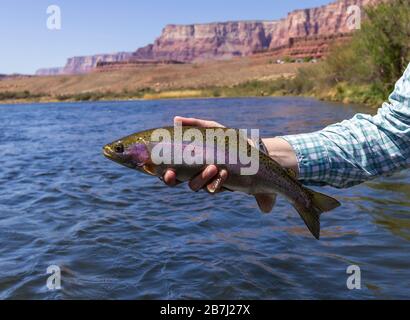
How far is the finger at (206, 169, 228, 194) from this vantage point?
2.98 metres

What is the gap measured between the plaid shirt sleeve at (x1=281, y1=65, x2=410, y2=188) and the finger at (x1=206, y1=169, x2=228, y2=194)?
17.4 inches

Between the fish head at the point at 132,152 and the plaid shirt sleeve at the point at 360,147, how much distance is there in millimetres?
899

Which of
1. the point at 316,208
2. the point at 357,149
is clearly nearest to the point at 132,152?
the point at 316,208

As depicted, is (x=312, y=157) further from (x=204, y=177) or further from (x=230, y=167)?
(x=204, y=177)

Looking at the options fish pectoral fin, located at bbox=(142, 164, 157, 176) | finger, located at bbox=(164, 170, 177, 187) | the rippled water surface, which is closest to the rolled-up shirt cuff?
finger, located at bbox=(164, 170, 177, 187)

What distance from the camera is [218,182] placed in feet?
9.80

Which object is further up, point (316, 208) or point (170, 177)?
point (170, 177)

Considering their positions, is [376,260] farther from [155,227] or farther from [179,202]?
[179,202]

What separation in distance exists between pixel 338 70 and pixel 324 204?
5766cm

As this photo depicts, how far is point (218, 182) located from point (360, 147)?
834 millimetres

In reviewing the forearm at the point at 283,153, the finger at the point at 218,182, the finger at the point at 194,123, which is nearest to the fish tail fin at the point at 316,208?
the forearm at the point at 283,153

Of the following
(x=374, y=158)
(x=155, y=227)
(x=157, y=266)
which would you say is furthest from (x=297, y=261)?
(x=374, y=158)

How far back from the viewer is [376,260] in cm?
645

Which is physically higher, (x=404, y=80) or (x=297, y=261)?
(x=404, y=80)
